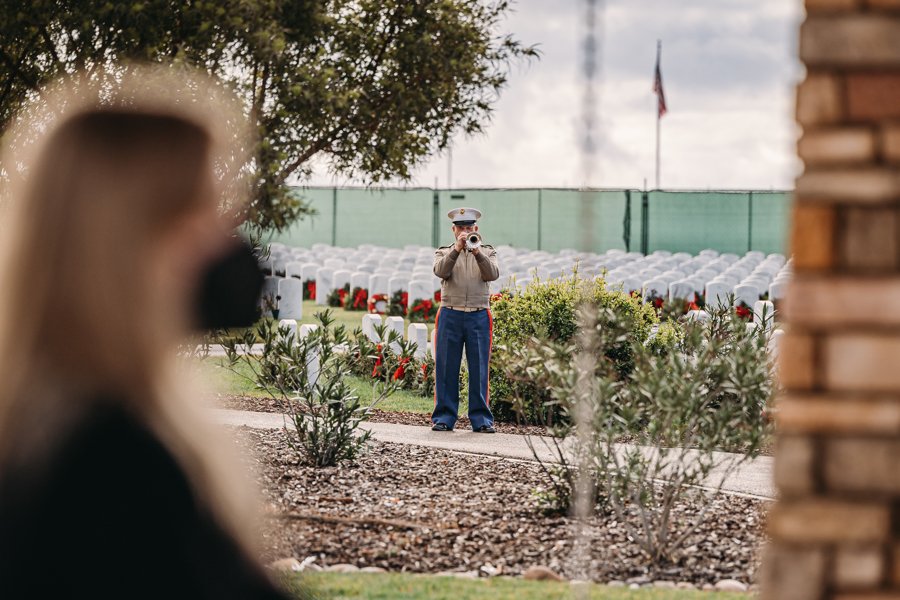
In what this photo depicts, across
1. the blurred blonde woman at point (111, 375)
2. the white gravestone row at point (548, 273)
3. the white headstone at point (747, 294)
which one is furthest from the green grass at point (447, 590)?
the white headstone at point (747, 294)

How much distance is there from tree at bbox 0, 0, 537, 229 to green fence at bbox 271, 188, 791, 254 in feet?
85.6

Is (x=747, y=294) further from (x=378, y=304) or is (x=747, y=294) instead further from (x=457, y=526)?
(x=457, y=526)

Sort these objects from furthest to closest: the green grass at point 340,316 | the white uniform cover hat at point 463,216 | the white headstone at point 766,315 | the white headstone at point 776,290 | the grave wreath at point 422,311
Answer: the green grass at point 340,316, the grave wreath at point 422,311, the white headstone at point 776,290, the white uniform cover hat at point 463,216, the white headstone at point 766,315

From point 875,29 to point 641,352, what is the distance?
3.64 metres

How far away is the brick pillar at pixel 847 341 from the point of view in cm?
227

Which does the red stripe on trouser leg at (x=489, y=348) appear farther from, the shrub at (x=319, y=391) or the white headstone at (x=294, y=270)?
the white headstone at (x=294, y=270)

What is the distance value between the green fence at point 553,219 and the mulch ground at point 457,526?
91.0ft

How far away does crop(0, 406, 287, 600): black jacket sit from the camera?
159 cm

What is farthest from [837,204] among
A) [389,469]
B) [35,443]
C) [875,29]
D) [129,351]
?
[389,469]

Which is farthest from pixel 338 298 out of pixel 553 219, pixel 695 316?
pixel 553 219

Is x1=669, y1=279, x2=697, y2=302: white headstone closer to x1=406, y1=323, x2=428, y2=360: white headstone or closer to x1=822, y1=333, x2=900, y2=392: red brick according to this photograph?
x1=406, y1=323, x2=428, y2=360: white headstone

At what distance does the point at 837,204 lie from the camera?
2.29 metres

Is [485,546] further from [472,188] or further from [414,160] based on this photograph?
[472,188]

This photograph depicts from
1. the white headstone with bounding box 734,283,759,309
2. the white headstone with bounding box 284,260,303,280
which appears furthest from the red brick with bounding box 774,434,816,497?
the white headstone with bounding box 284,260,303,280
